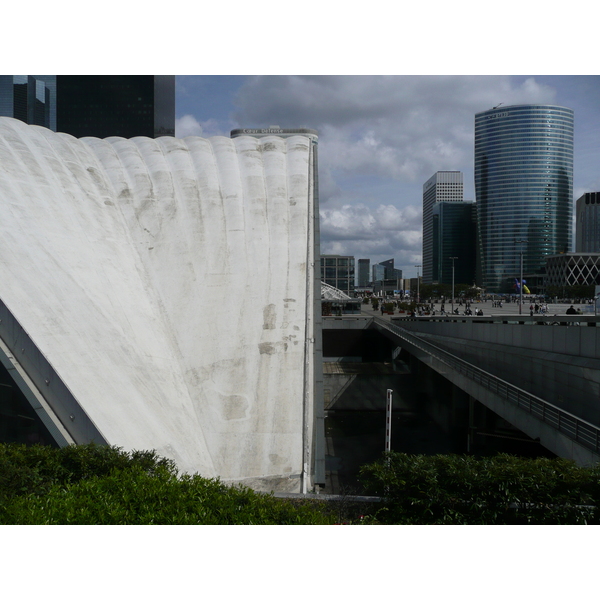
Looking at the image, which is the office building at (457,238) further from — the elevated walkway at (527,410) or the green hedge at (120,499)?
the green hedge at (120,499)

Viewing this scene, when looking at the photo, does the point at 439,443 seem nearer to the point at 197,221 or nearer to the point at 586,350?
the point at 586,350

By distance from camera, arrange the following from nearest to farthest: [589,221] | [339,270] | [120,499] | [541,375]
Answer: [120,499], [541,375], [339,270], [589,221]

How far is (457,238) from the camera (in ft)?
475

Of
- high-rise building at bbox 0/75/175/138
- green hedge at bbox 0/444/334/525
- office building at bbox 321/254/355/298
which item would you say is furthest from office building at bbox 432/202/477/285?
green hedge at bbox 0/444/334/525

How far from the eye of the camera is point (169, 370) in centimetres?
1141

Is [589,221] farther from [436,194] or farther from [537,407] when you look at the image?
[537,407]

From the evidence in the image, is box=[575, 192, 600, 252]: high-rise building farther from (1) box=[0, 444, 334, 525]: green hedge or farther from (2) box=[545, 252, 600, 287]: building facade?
(1) box=[0, 444, 334, 525]: green hedge

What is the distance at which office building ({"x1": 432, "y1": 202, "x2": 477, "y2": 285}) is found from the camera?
468 feet

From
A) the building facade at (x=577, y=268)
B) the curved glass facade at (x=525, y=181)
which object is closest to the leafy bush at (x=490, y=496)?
the curved glass facade at (x=525, y=181)

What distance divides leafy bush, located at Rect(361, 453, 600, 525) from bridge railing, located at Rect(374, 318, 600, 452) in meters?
2.87

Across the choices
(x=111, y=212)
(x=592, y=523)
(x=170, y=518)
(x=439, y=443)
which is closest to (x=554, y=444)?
(x=592, y=523)

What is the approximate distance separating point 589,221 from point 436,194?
4983cm

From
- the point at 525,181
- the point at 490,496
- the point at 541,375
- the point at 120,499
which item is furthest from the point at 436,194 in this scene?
the point at 120,499

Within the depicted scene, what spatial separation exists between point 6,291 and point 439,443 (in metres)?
17.8
